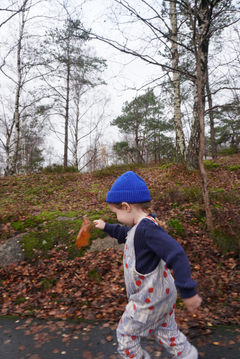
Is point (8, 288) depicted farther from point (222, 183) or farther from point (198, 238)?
point (222, 183)

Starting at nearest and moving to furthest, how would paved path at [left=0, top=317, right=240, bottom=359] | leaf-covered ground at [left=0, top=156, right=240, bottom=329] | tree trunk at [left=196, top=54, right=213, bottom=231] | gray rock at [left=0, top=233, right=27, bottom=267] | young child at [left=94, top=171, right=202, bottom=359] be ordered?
young child at [left=94, top=171, right=202, bottom=359] → paved path at [left=0, top=317, right=240, bottom=359] → leaf-covered ground at [left=0, top=156, right=240, bottom=329] → tree trunk at [left=196, top=54, right=213, bottom=231] → gray rock at [left=0, top=233, right=27, bottom=267]

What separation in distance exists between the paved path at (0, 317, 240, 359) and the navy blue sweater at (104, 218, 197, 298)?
139 cm

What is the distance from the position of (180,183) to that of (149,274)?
644 centimetres

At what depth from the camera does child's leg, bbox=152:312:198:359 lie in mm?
1707

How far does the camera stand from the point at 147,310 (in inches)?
63.4

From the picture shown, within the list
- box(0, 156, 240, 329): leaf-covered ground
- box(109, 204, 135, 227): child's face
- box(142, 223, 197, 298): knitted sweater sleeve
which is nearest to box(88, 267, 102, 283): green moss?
box(0, 156, 240, 329): leaf-covered ground

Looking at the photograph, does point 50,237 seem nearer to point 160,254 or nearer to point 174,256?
point 160,254

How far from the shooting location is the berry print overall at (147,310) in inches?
63.1

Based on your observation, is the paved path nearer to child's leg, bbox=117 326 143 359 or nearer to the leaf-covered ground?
the leaf-covered ground

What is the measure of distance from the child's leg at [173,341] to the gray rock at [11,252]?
12.6ft

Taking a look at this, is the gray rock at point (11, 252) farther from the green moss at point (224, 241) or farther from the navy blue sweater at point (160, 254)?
the green moss at point (224, 241)

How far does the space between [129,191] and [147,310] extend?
3.05ft

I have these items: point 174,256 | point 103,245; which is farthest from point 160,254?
point 103,245

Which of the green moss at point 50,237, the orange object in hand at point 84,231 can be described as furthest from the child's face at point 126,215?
the green moss at point 50,237
